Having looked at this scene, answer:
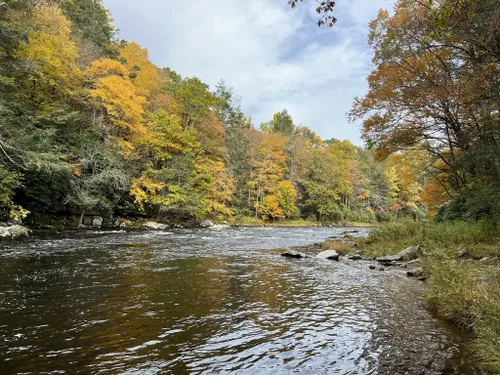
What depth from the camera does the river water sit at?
3621mm

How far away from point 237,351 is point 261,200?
39.5m

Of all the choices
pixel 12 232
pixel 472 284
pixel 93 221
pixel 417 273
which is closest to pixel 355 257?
pixel 417 273

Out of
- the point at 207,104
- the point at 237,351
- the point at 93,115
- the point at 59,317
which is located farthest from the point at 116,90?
the point at 237,351

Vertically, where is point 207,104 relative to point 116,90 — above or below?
above

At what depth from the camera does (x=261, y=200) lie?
43.5 meters

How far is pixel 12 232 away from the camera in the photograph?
14.2 metres

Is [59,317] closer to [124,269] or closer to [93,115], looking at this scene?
[124,269]

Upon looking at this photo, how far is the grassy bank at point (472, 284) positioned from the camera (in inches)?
149

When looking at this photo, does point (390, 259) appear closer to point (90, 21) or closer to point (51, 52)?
point (51, 52)

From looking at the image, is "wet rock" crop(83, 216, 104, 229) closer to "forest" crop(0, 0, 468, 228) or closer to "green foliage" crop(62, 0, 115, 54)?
"forest" crop(0, 0, 468, 228)

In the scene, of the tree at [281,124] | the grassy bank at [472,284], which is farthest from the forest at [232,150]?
the tree at [281,124]

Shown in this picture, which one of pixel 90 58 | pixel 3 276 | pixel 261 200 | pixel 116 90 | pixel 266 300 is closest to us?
pixel 266 300

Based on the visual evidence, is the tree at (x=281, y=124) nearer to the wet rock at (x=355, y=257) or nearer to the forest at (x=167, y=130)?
the forest at (x=167, y=130)

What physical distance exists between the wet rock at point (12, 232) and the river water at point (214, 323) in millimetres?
5609
